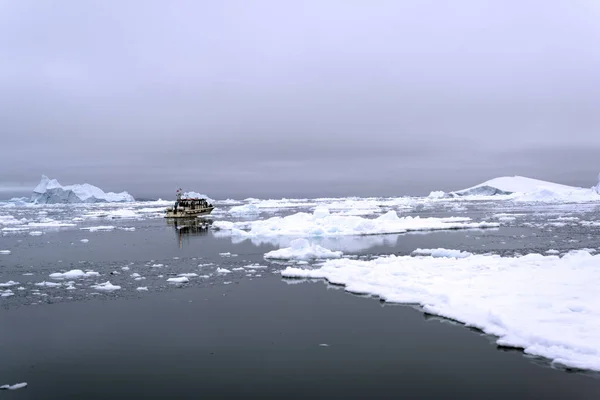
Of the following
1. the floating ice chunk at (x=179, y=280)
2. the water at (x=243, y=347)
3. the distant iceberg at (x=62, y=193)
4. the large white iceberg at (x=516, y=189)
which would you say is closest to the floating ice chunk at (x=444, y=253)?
the water at (x=243, y=347)

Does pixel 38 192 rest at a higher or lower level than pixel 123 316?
higher

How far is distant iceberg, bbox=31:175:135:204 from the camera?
93.4 metres

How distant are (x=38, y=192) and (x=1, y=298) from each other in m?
95.3

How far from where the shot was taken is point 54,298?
503 inches

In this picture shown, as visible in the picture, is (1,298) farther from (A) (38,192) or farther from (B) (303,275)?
(A) (38,192)

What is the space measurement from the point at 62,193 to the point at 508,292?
99101mm

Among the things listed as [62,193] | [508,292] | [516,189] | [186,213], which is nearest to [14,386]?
[508,292]

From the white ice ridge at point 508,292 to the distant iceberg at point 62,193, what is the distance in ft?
297

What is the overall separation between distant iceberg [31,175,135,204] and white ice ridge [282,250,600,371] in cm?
9061

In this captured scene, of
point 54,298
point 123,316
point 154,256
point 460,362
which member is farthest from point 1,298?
point 460,362

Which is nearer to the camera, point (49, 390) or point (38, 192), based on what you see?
point (49, 390)

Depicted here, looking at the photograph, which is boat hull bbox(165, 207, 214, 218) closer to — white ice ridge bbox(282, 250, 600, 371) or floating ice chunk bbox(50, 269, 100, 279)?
floating ice chunk bbox(50, 269, 100, 279)

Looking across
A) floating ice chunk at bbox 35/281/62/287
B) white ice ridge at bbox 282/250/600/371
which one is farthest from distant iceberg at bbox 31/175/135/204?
white ice ridge at bbox 282/250/600/371

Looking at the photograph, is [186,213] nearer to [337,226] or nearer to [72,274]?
[337,226]
